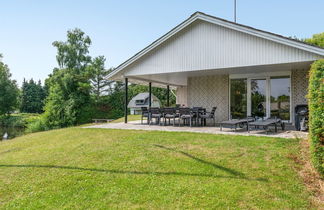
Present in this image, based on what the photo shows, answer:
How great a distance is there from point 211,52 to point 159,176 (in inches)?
269

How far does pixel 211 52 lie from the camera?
31.4 feet

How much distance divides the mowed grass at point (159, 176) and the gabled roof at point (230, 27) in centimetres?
367

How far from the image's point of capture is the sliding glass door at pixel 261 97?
Answer: 11.0 metres

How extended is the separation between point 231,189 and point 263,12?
59.3 feet

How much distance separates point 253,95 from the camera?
11.7 m

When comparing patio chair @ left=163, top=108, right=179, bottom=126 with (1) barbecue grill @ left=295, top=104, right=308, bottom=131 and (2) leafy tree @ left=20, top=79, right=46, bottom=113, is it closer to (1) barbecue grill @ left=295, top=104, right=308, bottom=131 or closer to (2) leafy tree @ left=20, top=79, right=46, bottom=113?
(1) barbecue grill @ left=295, top=104, right=308, bottom=131

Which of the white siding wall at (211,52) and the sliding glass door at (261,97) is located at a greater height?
the white siding wall at (211,52)

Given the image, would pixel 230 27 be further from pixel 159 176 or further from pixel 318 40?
pixel 318 40

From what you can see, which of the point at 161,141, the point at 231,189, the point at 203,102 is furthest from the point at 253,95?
the point at 231,189

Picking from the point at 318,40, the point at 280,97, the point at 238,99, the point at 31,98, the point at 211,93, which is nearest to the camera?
the point at 280,97

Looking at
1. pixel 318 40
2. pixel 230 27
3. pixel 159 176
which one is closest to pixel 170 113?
pixel 230 27

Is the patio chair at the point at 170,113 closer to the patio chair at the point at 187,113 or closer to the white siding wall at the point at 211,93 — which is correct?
the patio chair at the point at 187,113

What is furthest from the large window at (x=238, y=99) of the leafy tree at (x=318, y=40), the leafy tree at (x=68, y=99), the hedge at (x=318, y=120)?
the leafy tree at (x=68, y=99)

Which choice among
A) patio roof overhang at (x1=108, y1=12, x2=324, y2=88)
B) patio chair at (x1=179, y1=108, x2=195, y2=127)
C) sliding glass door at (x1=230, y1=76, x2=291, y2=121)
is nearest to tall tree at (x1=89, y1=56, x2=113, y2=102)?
patio roof overhang at (x1=108, y1=12, x2=324, y2=88)
